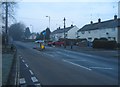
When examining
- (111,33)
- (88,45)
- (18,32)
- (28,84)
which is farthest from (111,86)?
(18,32)

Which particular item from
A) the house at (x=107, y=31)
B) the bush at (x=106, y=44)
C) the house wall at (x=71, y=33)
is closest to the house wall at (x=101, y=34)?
the house at (x=107, y=31)

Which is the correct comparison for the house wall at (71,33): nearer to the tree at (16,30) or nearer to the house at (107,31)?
the house at (107,31)

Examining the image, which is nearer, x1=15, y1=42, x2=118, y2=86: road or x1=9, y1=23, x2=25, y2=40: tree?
x1=15, y1=42, x2=118, y2=86: road

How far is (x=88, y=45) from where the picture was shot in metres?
61.2

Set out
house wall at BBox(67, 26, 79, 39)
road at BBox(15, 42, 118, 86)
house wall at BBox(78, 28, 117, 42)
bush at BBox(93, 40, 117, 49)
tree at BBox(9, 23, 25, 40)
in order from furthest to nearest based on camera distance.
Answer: tree at BBox(9, 23, 25, 40), house wall at BBox(67, 26, 79, 39), house wall at BBox(78, 28, 117, 42), bush at BBox(93, 40, 117, 49), road at BBox(15, 42, 118, 86)

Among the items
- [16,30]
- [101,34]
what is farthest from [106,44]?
[16,30]

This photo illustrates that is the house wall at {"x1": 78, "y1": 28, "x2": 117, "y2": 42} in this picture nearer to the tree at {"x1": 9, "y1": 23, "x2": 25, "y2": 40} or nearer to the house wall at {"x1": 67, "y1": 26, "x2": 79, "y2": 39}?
the house wall at {"x1": 67, "y1": 26, "x2": 79, "y2": 39}

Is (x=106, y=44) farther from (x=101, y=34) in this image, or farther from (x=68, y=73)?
(x=68, y=73)

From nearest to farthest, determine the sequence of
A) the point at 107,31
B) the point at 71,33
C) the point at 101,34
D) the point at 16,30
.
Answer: the point at 107,31 → the point at 101,34 → the point at 71,33 → the point at 16,30

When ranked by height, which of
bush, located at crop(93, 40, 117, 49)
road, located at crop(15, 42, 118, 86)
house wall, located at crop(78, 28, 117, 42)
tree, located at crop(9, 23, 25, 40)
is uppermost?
tree, located at crop(9, 23, 25, 40)

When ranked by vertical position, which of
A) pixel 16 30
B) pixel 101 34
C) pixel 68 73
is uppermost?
pixel 16 30

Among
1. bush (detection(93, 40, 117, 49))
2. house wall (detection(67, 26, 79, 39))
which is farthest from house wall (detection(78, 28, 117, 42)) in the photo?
house wall (detection(67, 26, 79, 39))

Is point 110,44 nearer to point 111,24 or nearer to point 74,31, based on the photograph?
point 111,24

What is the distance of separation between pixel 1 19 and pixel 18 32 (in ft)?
319
